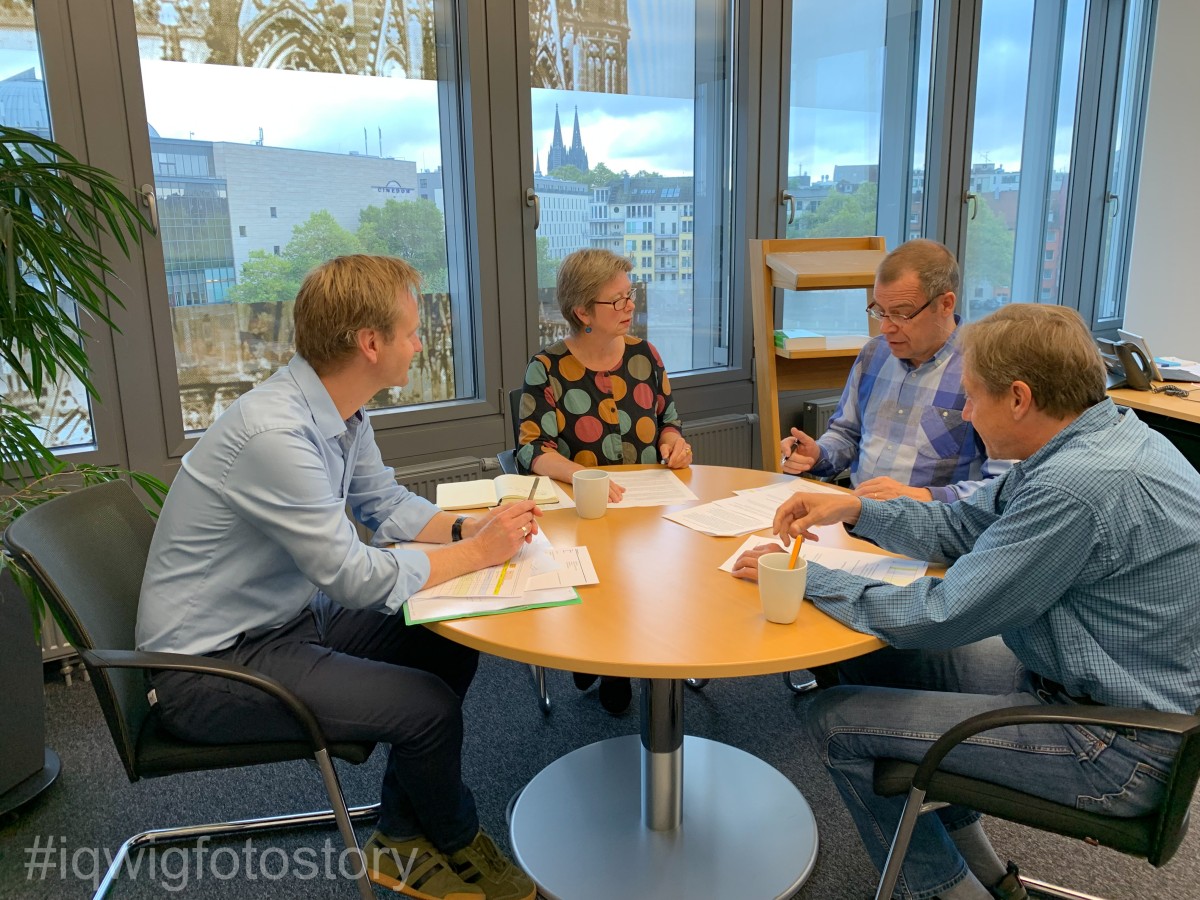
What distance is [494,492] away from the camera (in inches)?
79.8

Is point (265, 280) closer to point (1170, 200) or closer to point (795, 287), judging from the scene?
point (795, 287)

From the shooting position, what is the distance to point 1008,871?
1639mm

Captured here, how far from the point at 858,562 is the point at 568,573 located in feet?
1.71

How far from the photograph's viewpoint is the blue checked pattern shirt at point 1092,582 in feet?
4.07

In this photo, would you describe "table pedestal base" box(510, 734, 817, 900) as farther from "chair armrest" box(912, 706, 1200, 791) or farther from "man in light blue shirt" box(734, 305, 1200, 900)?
"chair armrest" box(912, 706, 1200, 791)

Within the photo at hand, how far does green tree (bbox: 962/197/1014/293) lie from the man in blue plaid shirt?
2.54 metres

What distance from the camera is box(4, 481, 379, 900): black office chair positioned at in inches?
53.6

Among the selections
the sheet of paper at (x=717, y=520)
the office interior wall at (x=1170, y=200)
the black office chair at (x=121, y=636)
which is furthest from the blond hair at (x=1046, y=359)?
the office interior wall at (x=1170, y=200)

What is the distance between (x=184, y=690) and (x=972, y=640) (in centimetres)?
127

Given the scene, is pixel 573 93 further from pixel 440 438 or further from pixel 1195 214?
pixel 1195 214

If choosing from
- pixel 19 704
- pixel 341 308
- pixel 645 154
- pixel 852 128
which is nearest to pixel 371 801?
pixel 19 704

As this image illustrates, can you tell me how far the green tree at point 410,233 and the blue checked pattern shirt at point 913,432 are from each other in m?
1.59

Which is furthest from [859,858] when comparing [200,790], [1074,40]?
[1074,40]

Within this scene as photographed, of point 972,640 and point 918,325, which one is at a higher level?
point 918,325
